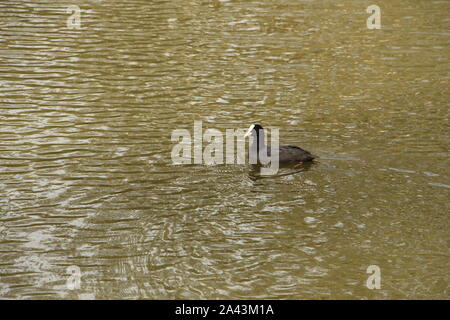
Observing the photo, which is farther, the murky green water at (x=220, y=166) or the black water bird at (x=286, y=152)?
the black water bird at (x=286, y=152)

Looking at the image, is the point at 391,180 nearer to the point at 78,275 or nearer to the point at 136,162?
the point at 136,162

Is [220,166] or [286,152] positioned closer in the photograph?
[286,152]

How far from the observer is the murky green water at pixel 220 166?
28.2 feet

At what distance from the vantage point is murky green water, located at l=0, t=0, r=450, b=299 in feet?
28.2

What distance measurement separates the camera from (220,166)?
1153 cm

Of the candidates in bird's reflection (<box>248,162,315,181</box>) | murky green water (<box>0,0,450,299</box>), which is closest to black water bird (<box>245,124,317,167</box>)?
bird's reflection (<box>248,162,315,181</box>)

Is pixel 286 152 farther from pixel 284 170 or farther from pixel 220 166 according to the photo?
pixel 220 166

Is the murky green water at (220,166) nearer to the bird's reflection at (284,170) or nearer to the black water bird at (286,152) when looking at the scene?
the bird's reflection at (284,170)

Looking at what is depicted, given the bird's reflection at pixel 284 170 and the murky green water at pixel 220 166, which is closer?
the murky green water at pixel 220 166

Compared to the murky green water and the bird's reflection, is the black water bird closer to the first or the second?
the bird's reflection

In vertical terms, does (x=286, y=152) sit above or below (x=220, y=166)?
above

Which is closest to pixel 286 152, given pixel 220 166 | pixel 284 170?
pixel 284 170

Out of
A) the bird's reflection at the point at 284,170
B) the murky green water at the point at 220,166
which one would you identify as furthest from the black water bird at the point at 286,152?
the murky green water at the point at 220,166

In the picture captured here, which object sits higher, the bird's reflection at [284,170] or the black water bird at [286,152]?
the black water bird at [286,152]
